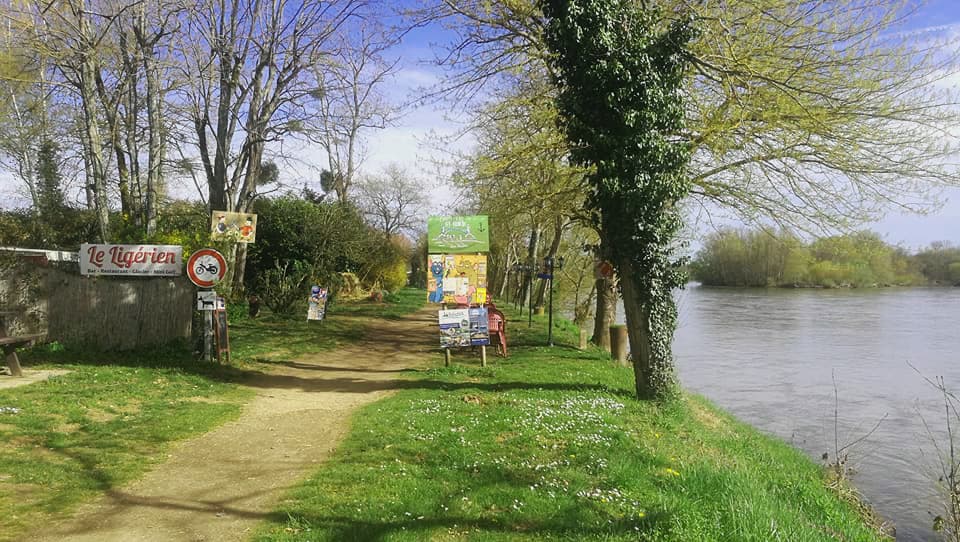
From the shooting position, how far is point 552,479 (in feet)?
18.1

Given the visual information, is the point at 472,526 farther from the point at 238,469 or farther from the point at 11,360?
the point at 11,360

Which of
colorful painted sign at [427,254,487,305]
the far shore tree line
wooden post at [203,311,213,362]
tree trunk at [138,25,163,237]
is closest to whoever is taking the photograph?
wooden post at [203,311,213,362]

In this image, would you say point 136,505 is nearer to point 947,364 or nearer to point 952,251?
point 947,364

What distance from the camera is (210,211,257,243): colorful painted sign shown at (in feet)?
48.6

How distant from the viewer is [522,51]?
12.7 m

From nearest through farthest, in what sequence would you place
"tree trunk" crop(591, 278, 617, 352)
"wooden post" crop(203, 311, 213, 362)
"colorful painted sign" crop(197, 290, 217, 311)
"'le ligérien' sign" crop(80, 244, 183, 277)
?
1. "colorful painted sign" crop(197, 290, 217, 311)
2. "wooden post" crop(203, 311, 213, 362)
3. "'le ligérien' sign" crop(80, 244, 183, 277)
4. "tree trunk" crop(591, 278, 617, 352)

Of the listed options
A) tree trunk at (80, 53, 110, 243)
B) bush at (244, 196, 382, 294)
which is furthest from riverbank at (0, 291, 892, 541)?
bush at (244, 196, 382, 294)

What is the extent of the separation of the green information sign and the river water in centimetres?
404

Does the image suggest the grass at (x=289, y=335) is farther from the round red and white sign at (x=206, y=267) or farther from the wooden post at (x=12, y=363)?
the wooden post at (x=12, y=363)

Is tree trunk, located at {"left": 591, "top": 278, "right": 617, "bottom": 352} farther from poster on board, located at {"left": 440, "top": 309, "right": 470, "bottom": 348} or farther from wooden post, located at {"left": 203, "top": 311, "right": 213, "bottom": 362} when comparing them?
wooden post, located at {"left": 203, "top": 311, "right": 213, "bottom": 362}

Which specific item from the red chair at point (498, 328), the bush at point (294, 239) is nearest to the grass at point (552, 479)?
the red chair at point (498, 328)

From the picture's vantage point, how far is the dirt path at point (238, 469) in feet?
14.5

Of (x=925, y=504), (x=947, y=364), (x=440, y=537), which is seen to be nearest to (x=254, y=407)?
(x=440, y=537)

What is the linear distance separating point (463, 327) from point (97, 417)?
6.46 metres
